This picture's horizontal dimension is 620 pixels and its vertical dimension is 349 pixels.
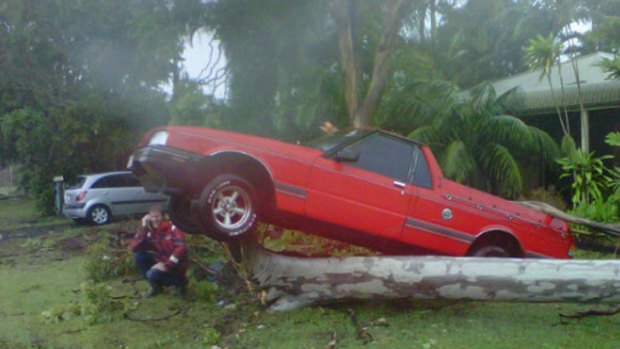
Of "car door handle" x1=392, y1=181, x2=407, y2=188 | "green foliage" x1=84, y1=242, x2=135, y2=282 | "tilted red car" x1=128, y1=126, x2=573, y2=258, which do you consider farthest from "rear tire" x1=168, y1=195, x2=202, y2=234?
"green foliage" x1=84, y1=242, x2=135, y2=282

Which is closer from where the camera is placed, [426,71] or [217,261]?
[217,261]

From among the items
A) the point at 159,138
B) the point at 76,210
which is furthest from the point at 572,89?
the point at 76,210

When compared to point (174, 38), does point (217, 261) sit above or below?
below

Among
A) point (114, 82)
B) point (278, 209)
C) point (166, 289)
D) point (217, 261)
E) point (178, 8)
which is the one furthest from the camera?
point (114, 82)

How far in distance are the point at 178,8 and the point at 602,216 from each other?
9.33m

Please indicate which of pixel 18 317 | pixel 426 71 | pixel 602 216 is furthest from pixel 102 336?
pixel 426 71

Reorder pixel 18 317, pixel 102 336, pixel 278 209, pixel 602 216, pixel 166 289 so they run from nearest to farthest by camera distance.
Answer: pixel 278 209
pixel 102 336
pixel 18 317
pixel 166 289
pixel 602 216

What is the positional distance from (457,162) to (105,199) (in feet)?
36.3

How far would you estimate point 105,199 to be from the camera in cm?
2038

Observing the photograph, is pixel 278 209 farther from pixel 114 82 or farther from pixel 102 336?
pixel 114 82

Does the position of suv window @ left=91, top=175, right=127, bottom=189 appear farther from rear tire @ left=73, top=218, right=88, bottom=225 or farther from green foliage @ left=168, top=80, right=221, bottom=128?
green foliage @ left=168, top=80, right=221, bottom=128

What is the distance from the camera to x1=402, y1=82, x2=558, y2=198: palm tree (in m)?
13.7

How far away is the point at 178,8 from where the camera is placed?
15.4m

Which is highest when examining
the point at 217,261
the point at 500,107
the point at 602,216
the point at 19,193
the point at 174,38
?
the point at 174,38
